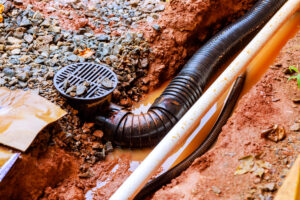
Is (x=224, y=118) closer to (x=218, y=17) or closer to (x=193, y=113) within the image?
(x=193, y=113)

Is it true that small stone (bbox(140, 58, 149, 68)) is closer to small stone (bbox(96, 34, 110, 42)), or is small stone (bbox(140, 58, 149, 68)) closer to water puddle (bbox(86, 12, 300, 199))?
water puddle (bbox(86, 12, 300, 199))

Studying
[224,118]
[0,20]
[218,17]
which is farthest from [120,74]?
[218,17]

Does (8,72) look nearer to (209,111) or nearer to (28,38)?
(28,38)

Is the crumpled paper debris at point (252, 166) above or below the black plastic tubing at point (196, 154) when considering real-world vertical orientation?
above

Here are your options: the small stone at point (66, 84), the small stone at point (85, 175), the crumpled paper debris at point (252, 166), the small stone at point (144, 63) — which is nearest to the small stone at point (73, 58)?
the small stone at point (66, 84)

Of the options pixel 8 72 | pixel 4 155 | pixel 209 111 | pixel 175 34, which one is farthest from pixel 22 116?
pixel 175 34

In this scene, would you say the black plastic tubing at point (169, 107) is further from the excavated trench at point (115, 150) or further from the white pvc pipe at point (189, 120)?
the white pvc pipe at point (189, 120)

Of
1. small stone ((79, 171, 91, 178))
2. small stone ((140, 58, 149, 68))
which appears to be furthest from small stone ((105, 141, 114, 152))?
small stone ((140, 58, 149, 68))
